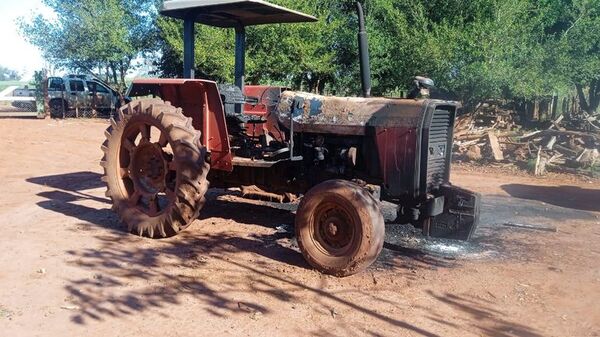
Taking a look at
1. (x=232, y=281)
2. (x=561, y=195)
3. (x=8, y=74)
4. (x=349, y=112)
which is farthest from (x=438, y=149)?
(x=8, y=74)

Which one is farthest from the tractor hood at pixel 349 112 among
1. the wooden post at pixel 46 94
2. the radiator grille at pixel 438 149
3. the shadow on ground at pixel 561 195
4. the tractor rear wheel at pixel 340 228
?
the wooden post at pixel 46 94

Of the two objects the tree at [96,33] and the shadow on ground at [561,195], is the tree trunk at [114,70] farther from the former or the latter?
the shadow on ground at [561,195]

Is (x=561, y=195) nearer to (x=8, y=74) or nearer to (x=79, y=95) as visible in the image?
(x=79, y=95)

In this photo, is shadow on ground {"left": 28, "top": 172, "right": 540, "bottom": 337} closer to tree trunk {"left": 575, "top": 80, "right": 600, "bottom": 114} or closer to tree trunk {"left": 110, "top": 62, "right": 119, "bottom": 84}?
tree trunk {"left": 575, "top": 80, "right": 600, "bottom": 114}

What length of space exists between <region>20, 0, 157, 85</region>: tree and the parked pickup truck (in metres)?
2.83

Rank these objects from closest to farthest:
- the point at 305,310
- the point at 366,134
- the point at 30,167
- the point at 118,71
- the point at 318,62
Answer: the point at 305,310 → the point at 366,134 → the point at 30,167 → the point at 318,62 → the point at 118,71

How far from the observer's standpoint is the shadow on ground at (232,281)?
4082mm

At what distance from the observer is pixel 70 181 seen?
376 inches

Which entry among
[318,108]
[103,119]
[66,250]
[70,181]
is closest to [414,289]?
[318,108]

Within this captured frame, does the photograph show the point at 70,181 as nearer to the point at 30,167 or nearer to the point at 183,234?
the point at 30,167

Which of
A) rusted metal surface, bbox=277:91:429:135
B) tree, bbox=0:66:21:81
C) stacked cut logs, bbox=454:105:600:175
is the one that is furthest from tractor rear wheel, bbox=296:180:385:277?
tree, bbox=0:66:21:81

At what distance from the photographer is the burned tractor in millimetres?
5102

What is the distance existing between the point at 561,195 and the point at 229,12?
22.6ft

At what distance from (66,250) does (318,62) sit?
43.3 feet
